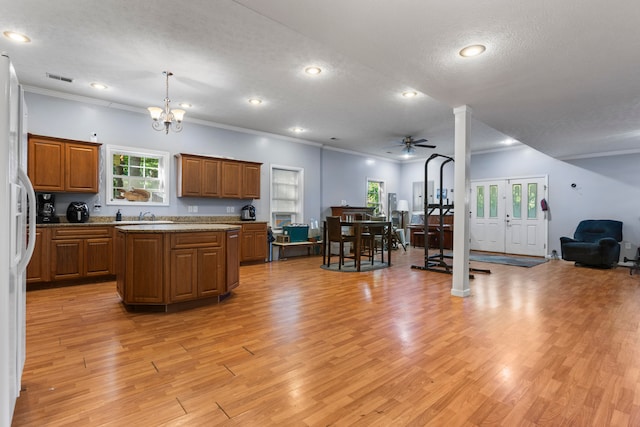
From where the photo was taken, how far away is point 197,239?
356cm

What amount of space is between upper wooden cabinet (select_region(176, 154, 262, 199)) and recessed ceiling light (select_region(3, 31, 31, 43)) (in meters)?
2.67

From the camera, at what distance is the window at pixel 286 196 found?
7.64m

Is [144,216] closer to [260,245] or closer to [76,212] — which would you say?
[76,212]

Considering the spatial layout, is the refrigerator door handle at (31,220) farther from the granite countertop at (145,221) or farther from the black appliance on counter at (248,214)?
the black appliance on counter at (248,214)

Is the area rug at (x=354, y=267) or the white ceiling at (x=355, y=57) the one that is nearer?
the white ceiling at (x=355, y=57)

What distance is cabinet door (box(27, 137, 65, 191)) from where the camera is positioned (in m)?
4.48

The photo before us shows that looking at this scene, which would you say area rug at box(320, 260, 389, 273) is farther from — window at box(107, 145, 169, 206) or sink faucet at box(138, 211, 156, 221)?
window at box(107, 145, 169, 206)

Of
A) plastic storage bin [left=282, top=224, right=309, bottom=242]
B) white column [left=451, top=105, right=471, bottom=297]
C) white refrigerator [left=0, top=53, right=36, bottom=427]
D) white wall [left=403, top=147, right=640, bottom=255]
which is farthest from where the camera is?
plastic storage bin [left=282, top=224, right=309, bottom=242]

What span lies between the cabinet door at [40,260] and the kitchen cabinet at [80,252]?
45 millimetres

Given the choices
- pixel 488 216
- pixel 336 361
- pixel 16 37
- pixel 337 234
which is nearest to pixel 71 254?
pixel 16 37

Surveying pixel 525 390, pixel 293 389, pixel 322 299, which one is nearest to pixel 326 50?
pixel 322 299

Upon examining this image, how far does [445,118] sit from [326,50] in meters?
3.38

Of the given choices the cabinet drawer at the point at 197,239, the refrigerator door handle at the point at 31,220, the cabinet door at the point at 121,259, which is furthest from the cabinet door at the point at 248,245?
the refrigerator door handle at the point at 31,220

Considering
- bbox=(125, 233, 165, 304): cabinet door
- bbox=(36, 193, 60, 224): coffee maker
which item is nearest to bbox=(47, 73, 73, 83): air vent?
bbox=(36, 193, 60, 224): coffee maker
